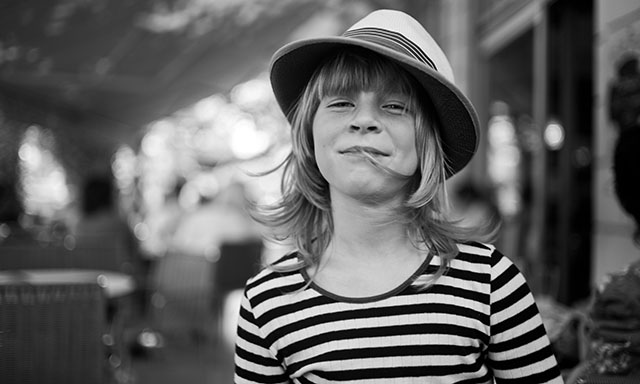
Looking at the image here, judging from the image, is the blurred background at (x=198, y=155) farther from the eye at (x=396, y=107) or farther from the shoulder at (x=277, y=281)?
the eye at (x=396, y=107)

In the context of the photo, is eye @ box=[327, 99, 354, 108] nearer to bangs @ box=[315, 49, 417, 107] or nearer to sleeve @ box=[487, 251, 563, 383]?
bangs @ box=[315, 49, 417, 107]

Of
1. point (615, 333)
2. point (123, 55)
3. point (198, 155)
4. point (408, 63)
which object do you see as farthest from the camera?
point (198, 155)

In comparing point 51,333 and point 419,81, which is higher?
point 419,81

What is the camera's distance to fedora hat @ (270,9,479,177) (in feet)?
3.89

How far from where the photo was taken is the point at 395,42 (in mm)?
1204

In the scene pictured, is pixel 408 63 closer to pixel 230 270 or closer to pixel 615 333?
pixel 615 333

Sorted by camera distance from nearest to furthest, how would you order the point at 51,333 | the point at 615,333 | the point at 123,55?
the point at 615,333 < the point at 51,333 < the point at 123,55

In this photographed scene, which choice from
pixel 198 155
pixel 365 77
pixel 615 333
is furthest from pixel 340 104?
pixel 198 155

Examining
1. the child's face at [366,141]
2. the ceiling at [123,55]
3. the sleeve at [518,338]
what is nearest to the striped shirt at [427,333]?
the sleeve at [518,338]

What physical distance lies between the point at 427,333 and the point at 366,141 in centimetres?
35

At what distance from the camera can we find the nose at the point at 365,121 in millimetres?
1173

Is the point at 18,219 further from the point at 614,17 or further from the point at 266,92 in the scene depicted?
the point at 614,17

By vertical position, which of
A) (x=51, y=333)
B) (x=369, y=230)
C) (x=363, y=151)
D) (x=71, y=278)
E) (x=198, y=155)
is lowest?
(x=51, y=333)

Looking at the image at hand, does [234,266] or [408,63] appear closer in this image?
[408,63]
